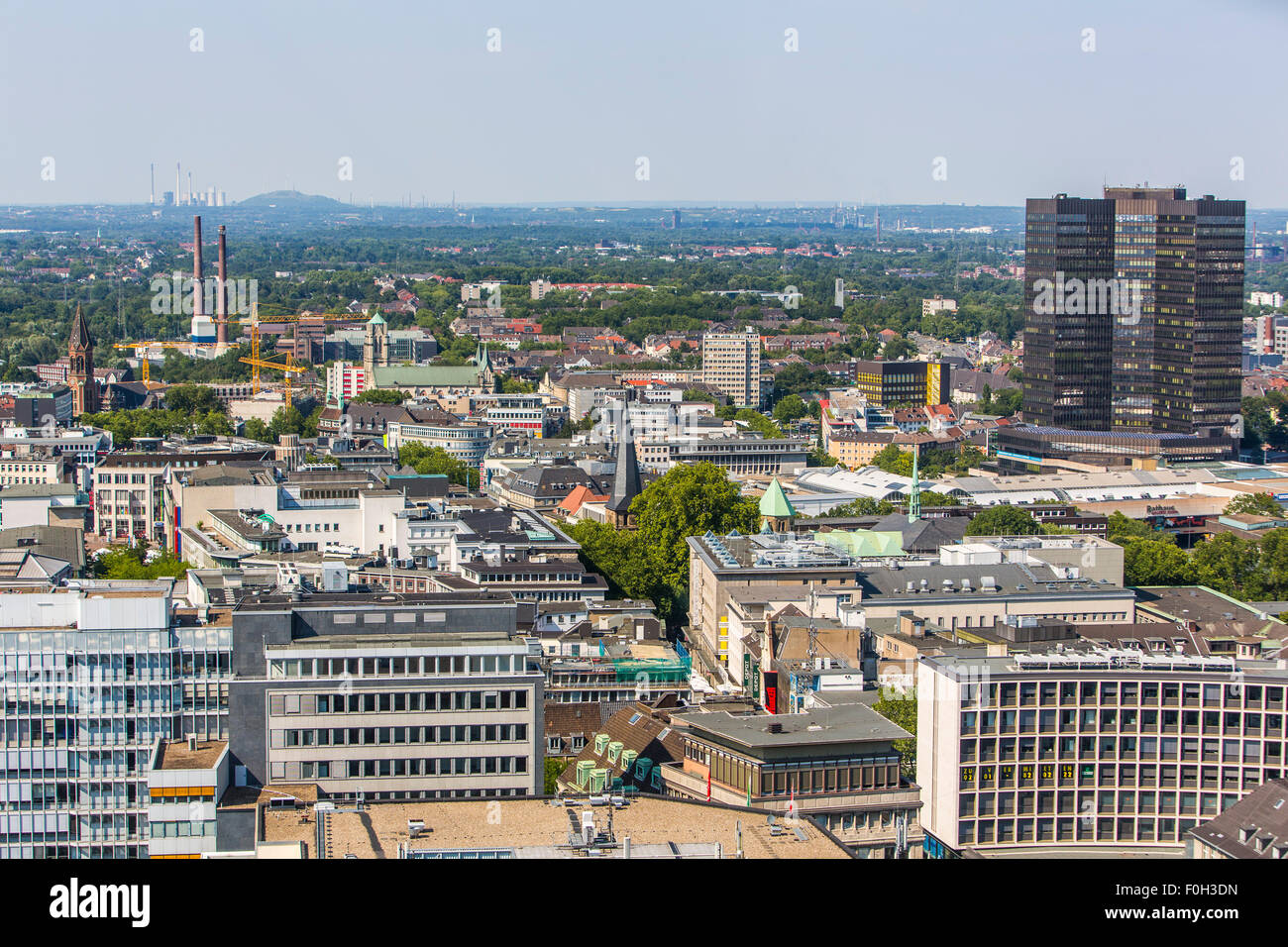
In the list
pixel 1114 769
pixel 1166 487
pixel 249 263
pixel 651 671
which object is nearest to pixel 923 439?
pixel 1166 487

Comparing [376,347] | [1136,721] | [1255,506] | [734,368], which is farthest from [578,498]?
[376,347]

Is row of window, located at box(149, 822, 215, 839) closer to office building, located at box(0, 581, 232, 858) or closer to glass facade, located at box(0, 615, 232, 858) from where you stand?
office building, located at box(0, 581, 232, 858)

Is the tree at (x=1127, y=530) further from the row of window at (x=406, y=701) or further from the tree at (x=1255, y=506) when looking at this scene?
the row of window at (x=406, y=701)

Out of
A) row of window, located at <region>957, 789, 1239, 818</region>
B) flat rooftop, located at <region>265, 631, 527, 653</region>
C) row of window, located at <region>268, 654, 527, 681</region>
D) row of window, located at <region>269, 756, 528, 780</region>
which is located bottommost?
row of window, located at <region>957, 789, 1239, 818</region>

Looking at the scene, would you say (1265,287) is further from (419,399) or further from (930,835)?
(930,835)

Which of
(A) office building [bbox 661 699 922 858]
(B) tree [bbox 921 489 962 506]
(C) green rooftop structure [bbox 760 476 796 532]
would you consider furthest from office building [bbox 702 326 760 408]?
(A) office building [bbox 661 699 922 858]

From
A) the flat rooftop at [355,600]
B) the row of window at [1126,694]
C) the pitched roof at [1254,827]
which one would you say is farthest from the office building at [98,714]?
the pitched roof at [1254,827]
